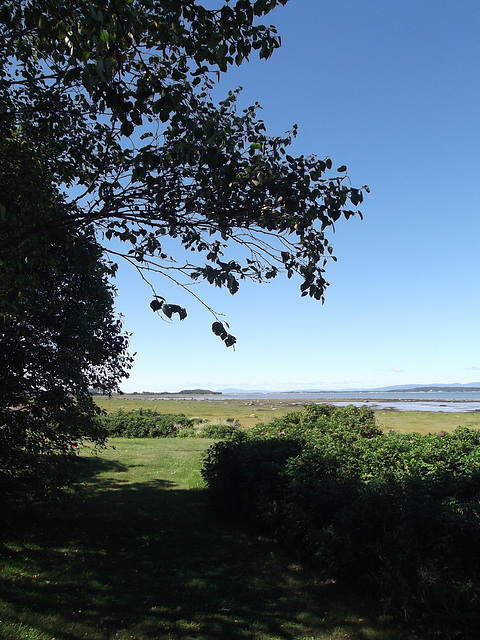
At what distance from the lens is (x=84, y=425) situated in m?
8.63

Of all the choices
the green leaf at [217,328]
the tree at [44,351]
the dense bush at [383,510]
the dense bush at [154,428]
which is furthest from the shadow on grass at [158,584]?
the dense bush at [154,428]

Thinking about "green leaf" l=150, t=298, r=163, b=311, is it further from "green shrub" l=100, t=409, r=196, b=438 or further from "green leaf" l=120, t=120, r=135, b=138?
"green shrub" l=100, t=409, r=196, b=438

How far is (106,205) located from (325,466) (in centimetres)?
593

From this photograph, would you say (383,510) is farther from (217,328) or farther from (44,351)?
(44,351)

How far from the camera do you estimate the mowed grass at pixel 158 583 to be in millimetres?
5137

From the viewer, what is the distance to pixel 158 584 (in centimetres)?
647

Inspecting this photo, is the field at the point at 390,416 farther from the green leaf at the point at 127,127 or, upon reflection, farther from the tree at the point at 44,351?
the green leaf at the point at 127,127

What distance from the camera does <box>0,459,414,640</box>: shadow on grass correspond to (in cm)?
518

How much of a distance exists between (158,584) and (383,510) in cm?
377

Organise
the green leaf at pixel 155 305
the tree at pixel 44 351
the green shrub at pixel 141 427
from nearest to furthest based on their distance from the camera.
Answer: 1. the green leaf at pixel 155 305
2. the tree at pixel 44 351
3. the green shrub at pixel 141 427

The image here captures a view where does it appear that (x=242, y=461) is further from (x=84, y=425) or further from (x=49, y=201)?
(x=49, y=201)

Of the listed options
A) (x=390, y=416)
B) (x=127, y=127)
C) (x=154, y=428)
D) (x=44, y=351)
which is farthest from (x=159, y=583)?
(x=390, y=416)

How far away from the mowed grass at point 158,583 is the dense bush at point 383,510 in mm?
464

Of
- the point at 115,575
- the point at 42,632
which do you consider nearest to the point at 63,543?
the point at 115,575
